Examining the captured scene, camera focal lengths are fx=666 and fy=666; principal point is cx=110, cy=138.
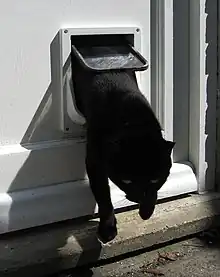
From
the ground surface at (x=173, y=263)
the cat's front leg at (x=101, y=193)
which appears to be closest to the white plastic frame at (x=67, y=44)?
the cat's front leg at (x=101, y=193)

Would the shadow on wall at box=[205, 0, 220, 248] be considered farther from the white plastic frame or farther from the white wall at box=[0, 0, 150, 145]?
the white wall at box=[0, 0, 150, 145]

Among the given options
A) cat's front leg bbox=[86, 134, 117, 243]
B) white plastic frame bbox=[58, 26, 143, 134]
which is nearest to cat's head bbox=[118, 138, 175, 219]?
cat's front leg bbox=[86, 134, 117, 243]

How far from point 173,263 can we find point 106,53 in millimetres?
637

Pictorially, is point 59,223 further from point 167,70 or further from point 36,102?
point 167,70

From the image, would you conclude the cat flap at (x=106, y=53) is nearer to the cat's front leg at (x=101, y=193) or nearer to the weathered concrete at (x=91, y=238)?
the cat's front leg at (x=101, y=193)

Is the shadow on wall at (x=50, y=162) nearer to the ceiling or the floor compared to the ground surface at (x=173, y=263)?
nearer to the ceiling

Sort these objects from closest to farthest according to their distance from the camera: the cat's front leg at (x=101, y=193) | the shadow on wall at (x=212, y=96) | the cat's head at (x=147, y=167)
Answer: the cat's head at (x=147, y=167), the cat's front leg at (x=101, y=193), the shadow on wall at (x=212, y=96)

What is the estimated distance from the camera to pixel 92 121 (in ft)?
5.95

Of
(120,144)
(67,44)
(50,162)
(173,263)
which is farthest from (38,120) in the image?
(173,263)

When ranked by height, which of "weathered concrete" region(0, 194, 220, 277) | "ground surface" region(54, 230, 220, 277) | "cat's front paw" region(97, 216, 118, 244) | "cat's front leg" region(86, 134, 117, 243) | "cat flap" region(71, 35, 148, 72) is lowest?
"ground surface" region(54, 230, 220, 277)

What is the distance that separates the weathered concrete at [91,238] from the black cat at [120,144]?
7 cm

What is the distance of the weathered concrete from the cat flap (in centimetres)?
46

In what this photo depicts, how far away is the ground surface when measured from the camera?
1850mm

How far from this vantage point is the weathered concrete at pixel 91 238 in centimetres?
178
